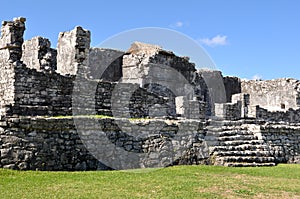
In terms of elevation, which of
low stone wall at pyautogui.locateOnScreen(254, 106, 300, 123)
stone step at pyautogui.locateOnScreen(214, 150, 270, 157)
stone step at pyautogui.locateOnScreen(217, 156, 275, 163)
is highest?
low stone wall at pyautogui.locateOnScreen(254, 106, 300, 123)

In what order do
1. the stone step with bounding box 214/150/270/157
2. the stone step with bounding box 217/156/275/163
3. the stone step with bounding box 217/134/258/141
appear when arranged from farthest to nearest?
the stone step with bounding box 217/134/258/141
the stone step with bounding box 214/150/270/157
the stone step with bounding box 217/156/275/163

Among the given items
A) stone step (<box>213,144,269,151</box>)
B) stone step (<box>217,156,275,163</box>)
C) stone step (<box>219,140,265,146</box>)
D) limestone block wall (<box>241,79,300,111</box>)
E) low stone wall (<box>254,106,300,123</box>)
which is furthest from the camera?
limestone block wall (<box>241,79,300,111</box>)

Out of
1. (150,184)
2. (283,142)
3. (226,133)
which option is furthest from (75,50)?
(150,184)

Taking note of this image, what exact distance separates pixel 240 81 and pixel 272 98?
4.01 m

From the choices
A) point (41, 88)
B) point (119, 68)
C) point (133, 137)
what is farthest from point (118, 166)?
point (119, 68)

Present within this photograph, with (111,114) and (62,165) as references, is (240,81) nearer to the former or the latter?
(111,114)

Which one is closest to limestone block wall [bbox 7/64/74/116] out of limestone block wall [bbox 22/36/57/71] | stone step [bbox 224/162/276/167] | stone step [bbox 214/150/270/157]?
limestone block wall [bbox 22/36/57/71]

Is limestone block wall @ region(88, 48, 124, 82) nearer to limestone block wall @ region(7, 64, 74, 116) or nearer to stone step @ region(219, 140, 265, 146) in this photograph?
limestone block wall @ region(7, 64, 74, 116)

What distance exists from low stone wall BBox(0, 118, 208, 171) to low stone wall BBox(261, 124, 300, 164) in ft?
10.5

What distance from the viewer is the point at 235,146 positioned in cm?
1473

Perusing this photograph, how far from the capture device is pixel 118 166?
12.2 meters

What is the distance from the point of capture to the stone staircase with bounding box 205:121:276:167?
Result: 1398cm

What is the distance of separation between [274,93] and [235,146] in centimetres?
1620

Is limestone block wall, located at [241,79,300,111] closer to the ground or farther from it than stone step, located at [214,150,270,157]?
farther from it
